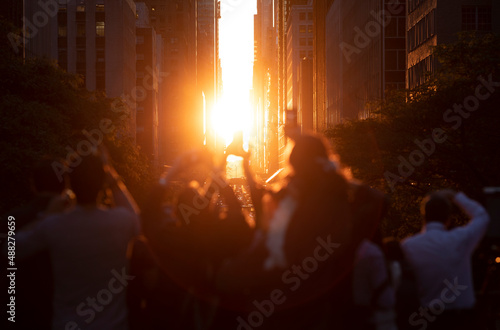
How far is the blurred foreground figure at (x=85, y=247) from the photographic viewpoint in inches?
183

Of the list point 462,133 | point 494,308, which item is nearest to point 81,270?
point 494,308

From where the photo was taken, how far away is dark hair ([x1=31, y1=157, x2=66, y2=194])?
4961 mm

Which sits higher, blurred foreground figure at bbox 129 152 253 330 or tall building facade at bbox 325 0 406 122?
tall building facade at bbox 325 0 406 122

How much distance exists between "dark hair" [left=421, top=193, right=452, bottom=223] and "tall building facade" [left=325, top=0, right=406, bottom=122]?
47.0 metres

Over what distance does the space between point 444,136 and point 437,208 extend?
2514 cm

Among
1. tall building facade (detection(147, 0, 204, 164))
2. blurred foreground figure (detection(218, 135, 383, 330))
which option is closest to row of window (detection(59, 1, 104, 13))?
tall building facade (detection(147, 0, 204, 164))

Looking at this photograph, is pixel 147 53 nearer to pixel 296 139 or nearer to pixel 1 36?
pixel 1 36

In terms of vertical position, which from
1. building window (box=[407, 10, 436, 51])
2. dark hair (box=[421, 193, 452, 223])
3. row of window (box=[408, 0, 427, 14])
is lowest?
dark hair (box=[421, 193, 452, 223])

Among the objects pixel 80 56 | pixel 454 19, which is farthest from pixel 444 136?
pixel 80 56

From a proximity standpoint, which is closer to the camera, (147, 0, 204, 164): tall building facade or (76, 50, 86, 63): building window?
(76, 50, 86, 63): building window

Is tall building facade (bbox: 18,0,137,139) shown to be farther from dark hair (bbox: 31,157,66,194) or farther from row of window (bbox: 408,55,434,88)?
dark hair (bbox: 31,157,66,194)

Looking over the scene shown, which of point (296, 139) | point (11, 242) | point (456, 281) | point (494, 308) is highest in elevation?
point (296, 139)

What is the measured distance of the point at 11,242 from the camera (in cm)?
490

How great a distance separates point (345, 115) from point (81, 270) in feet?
265
